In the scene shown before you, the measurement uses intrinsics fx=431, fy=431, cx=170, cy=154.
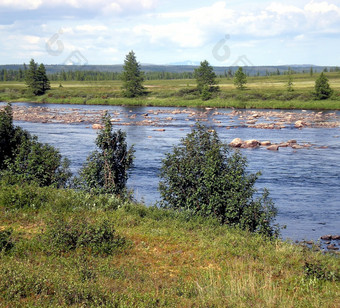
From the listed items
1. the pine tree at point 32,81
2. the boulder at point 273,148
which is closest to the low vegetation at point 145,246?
the boulder at point 273,148

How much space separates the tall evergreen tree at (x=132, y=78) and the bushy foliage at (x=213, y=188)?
265ft

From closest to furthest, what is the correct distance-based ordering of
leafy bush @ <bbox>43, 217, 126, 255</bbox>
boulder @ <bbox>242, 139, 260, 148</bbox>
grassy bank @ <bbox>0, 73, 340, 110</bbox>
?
leafy bush @ <bbox>43, 217, 126, 255</bbox> < boulder @ <bbox>242, 139, 260, 148</bbox> < grassy bank @ <bbox>0, 73, 340, 110</bbox>

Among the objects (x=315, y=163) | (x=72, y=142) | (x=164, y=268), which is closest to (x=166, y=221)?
(x=164, y=268)

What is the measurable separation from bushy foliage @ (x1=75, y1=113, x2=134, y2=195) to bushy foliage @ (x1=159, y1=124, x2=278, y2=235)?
6.54ft

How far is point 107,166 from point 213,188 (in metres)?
4.10

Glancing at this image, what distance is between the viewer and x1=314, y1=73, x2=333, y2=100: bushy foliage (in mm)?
75500

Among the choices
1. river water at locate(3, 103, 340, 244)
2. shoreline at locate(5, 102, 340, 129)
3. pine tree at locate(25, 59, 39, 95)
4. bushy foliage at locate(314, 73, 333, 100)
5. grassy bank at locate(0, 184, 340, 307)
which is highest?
pine tree at locate(25, 59, 39, 95)

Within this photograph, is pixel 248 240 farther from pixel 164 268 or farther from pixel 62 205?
pixel 62 205

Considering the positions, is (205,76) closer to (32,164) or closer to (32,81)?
(32,81)

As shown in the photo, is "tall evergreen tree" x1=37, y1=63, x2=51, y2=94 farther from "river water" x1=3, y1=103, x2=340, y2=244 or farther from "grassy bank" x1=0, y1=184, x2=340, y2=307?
"grassy bank" x1=0, y1=184, x2=340, y2=307

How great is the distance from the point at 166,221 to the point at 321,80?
6987cm

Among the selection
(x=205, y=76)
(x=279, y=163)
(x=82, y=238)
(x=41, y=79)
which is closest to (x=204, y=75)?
(x=205, y=76)

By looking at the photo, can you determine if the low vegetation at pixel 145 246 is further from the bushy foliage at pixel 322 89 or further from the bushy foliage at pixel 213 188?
the bushy foliage at pixel 322 89

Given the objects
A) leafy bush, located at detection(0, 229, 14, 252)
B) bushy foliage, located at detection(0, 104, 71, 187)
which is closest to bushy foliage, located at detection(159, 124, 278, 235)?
bushy foliage, located at detection(0, 104, 71, 187)
